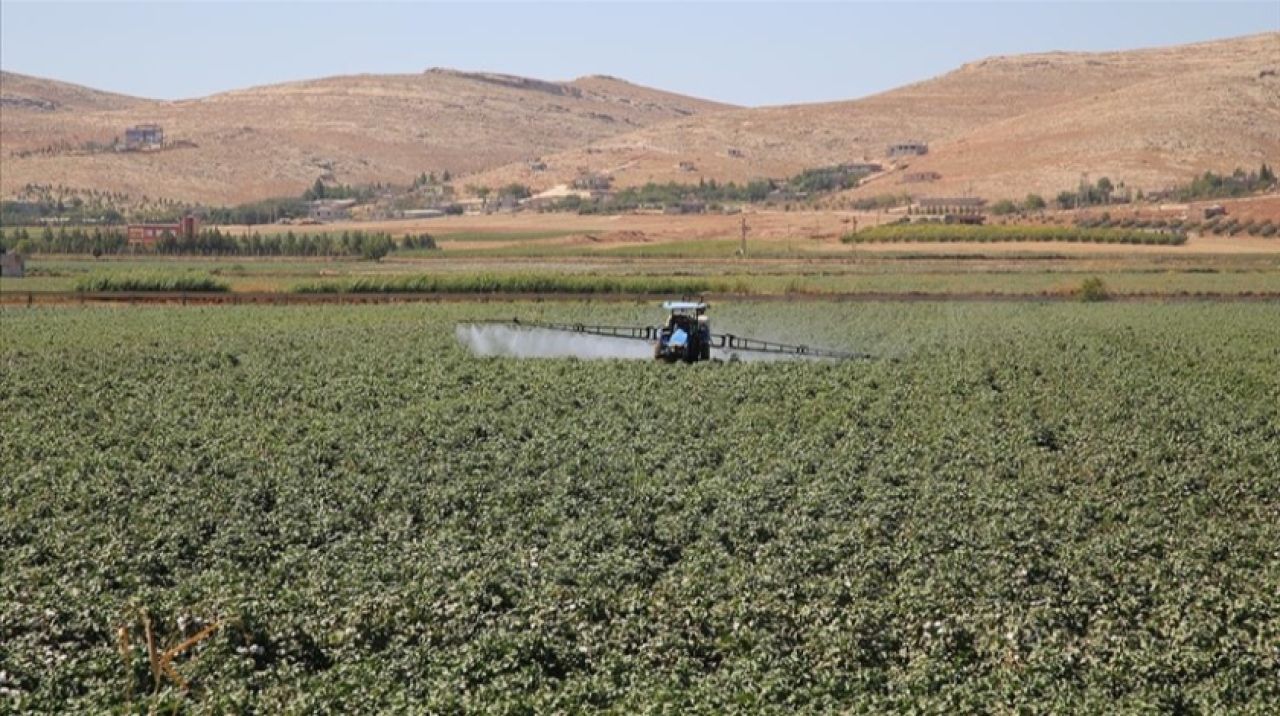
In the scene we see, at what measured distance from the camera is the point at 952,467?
24.1m

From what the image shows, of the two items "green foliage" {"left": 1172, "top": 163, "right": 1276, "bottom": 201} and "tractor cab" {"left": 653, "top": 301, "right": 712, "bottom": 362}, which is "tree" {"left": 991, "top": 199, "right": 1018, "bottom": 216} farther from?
"tractor cab" {"left": 653, "top": 301, "right": 712, "bottom": 362}

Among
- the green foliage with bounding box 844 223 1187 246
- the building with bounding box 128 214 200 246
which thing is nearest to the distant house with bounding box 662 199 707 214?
the green foliage with bounding box 844 223 1187 246

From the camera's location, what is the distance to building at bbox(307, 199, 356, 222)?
147750 mm

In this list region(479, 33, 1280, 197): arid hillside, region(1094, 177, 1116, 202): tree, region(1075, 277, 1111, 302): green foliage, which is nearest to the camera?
region(1075, 277, 1111, 302): green foliage

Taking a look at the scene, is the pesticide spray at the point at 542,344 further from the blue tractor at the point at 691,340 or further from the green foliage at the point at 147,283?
the green foliage at the point at 147,283

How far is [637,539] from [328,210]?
13598 centimetres

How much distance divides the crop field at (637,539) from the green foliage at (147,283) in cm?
2516

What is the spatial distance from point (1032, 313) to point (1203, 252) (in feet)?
114

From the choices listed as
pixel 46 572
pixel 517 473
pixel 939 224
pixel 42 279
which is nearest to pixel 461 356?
pixel 517 473

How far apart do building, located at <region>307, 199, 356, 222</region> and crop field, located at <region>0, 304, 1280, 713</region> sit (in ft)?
374

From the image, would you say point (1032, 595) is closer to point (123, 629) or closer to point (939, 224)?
point (123, 629)

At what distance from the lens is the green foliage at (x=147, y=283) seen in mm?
60250

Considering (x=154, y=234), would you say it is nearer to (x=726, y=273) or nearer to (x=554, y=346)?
(x=726, y=273)

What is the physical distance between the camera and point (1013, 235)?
92250mm
